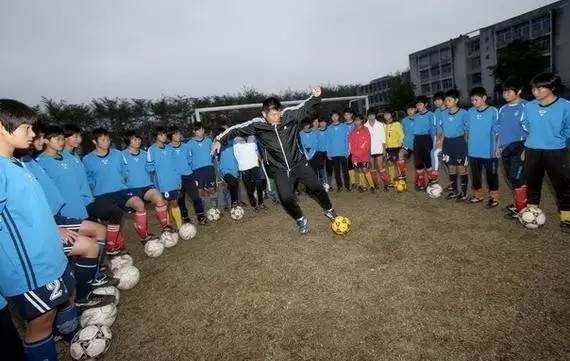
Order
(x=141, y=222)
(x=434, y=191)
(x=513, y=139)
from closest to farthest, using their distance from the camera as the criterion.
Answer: (x=513, y=139)
(x=141, y=222)
(x=434, y=191)

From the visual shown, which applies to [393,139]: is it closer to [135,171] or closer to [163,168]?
[163,168]

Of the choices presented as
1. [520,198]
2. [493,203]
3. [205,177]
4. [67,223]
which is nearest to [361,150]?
[493,203]

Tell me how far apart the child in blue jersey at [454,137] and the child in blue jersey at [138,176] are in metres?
6.59

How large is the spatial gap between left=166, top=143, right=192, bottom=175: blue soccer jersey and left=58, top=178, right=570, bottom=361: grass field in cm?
249

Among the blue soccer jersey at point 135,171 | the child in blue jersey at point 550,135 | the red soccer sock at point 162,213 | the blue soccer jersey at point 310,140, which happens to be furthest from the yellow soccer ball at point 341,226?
the blue soccer jersey at point 310,140

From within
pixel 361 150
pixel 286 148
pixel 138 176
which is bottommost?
pixel 361 150

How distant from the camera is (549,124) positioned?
16.3 feet

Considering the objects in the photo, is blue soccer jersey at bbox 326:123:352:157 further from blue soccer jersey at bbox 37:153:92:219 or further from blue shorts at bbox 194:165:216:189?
blue soccer jersey at bbox 37:153:92:219

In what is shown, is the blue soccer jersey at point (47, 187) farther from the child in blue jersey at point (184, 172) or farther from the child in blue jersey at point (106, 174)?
the child in blue jersey at point (184, 172)

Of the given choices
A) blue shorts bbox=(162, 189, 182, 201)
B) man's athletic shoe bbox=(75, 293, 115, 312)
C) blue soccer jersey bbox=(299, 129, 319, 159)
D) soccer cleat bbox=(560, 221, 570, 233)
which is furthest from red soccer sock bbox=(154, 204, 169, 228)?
soccer cleat bbox=(560, 221, 570, 233)

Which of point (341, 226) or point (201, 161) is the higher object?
point (201, 161)

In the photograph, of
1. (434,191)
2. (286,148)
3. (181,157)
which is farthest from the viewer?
(181,157)

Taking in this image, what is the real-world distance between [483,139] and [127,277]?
7.09m

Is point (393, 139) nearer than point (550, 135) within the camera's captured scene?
No
